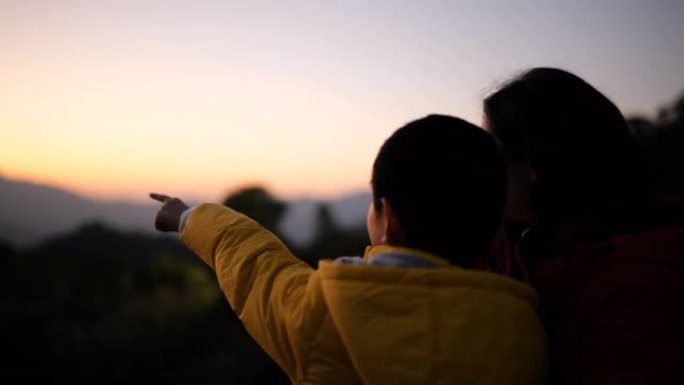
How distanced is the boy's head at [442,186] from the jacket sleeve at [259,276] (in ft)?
0.69

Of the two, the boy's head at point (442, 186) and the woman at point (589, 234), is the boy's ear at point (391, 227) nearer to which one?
the boy's head at point (442, 186)

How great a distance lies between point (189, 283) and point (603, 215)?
3763 mm

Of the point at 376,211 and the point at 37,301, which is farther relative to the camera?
the point at 37,301

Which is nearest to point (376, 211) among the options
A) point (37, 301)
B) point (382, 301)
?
point (382, 301)

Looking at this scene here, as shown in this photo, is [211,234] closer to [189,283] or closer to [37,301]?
[37,301]

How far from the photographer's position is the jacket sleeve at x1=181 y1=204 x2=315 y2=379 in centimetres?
94

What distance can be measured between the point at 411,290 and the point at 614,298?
0.35 metres

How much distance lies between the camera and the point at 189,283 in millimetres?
4293

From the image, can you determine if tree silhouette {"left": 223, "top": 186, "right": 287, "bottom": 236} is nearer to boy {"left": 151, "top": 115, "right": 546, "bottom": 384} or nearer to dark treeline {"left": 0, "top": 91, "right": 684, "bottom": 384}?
dark treeline {"left": 0, "top": 91, "right": 684, "bottom": 384}

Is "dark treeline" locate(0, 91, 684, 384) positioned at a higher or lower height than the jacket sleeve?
lower

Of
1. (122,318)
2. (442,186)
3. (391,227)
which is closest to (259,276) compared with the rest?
(391,227)

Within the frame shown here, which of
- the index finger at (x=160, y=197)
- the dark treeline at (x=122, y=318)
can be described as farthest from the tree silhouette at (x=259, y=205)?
the index finger at (x=160, y=197)

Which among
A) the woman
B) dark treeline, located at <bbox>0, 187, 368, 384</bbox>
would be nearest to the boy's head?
the woman

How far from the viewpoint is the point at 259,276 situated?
1.03m
